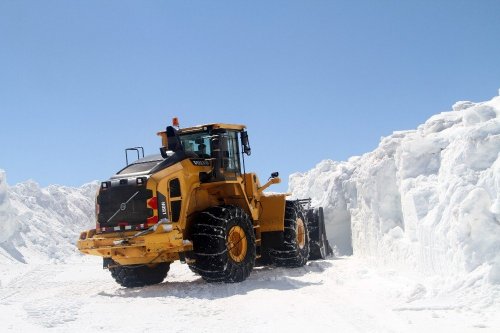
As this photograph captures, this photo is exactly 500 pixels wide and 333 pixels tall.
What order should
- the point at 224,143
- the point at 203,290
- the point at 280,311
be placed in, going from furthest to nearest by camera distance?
1. the point at 224,143
2. the point at 203,290
3. the point at 280,311

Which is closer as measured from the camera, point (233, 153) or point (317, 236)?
point (233, 153)

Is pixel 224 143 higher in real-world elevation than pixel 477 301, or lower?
higher

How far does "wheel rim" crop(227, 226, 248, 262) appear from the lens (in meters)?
10.5

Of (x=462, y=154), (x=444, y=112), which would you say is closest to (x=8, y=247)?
(x=444, y=112)

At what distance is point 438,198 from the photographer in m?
8.81

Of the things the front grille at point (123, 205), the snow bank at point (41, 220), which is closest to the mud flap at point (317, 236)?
the front grille at point (123, 205)

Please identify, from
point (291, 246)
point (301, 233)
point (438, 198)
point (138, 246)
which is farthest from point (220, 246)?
point (301, 233)

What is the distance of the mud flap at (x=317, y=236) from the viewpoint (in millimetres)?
15023

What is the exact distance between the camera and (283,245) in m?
12.8

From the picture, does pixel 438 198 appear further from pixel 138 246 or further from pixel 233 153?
pixel 138 246

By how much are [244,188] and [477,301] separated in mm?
6197

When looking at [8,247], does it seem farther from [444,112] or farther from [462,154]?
[462,154]

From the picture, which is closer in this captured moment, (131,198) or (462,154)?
(462,154)

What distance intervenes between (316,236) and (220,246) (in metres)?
5.76
